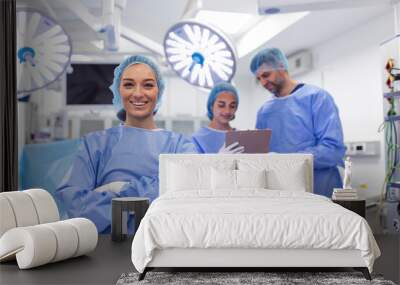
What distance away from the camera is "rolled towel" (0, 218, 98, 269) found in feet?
12.7

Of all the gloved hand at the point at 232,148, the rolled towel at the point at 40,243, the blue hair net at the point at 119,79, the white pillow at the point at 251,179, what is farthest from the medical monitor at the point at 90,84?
the rolled towel at the point at 40,243

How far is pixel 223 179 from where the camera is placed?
16.4 feet

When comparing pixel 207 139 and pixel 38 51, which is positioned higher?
pixel 38 51

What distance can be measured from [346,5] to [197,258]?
342 cm

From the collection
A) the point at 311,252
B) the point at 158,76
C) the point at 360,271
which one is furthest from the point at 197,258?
the point at 158,76

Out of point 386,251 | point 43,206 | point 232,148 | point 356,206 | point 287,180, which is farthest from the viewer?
point 232,148

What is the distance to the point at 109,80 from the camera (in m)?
5.77

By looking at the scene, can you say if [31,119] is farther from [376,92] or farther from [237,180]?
[376,92]

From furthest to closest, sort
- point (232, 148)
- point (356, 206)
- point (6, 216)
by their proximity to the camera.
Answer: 1. point (232, 148)
2. point (356, 206)
3. point (6, 216)

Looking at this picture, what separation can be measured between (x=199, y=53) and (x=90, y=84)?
53.1 inches

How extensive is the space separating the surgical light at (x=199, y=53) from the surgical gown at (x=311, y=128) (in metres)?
0.68

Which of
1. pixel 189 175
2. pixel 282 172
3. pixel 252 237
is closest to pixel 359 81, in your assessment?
pixel 282 172

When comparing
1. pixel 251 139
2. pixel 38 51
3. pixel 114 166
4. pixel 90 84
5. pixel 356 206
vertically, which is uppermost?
pixel 38 51

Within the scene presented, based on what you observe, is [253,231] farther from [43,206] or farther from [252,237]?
[43,206]
